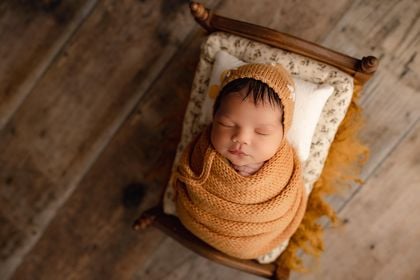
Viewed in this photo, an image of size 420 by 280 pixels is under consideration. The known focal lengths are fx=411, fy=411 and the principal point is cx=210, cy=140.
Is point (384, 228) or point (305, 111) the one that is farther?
point (384, 228)

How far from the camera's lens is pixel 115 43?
1461mm

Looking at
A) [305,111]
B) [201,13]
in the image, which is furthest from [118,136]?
[305,111]

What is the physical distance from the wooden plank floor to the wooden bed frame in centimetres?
28

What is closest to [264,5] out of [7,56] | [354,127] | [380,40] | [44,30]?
[380,40]

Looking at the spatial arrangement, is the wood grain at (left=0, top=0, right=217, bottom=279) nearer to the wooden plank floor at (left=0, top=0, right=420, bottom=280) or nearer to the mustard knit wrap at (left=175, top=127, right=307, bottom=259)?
the wooden plank floor at (left=0, top=0, right=420, bottom=280)

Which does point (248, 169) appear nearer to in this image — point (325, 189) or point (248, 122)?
point (248, 122)

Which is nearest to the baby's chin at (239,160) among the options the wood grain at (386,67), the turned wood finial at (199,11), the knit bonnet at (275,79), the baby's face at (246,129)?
the baby's face at (246,129)

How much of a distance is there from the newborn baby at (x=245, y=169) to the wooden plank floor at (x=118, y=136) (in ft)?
1.25

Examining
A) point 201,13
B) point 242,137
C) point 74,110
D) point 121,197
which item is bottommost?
point 121,197

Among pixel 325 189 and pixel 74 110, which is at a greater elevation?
pixel 325 189

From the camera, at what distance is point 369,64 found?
1.00 metres

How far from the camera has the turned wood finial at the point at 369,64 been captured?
39.1 inches

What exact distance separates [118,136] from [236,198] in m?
0.65

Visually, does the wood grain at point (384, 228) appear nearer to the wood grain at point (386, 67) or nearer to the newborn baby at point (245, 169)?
the wood grain at point (386, 67)
